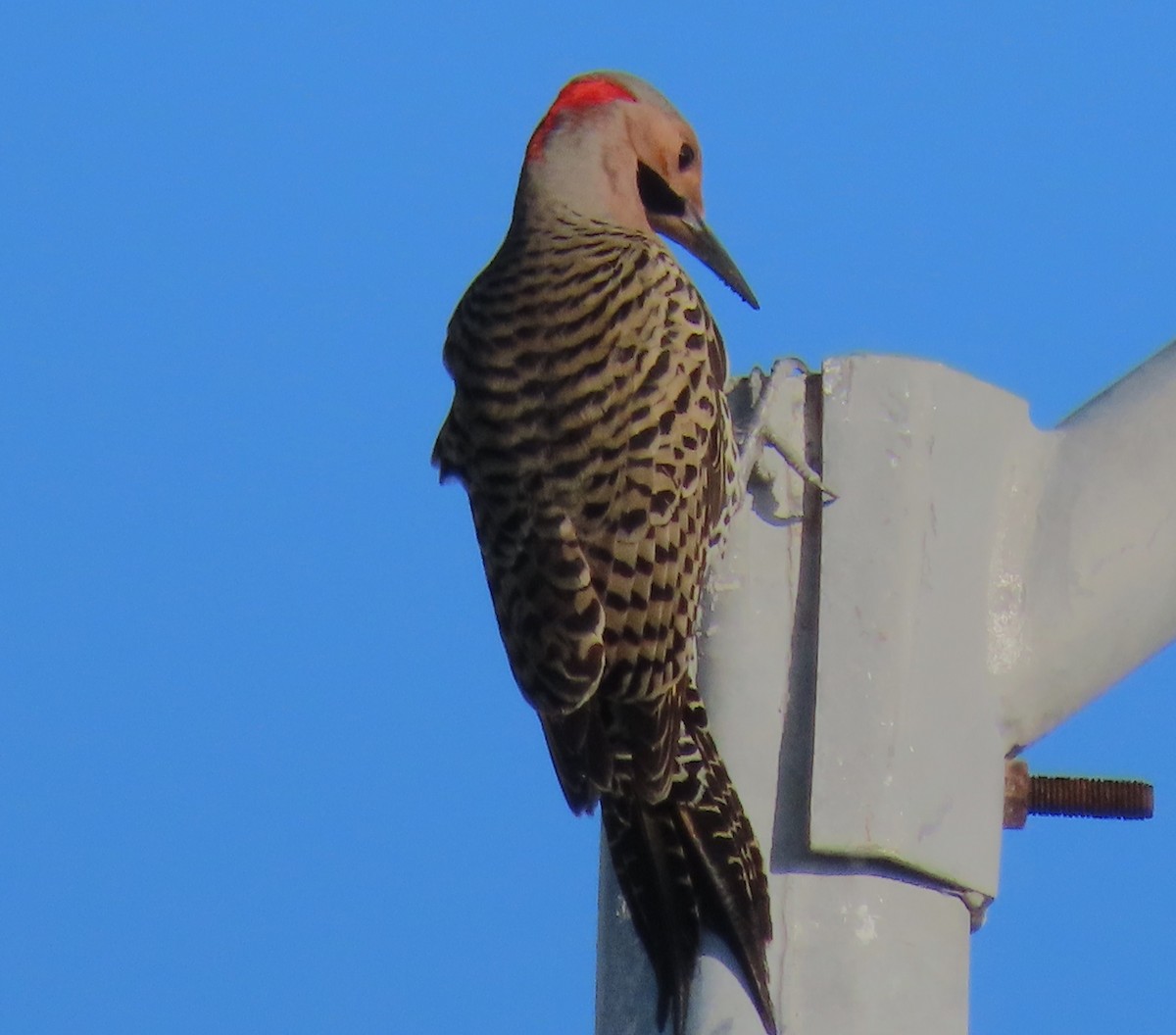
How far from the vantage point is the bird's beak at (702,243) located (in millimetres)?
3131

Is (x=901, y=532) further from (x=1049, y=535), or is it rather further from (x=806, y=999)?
(x=806, y=999)

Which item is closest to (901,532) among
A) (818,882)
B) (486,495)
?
(818,882)

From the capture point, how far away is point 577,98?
319 cm

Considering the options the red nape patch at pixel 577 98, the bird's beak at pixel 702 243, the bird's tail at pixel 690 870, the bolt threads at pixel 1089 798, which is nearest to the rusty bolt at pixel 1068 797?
the bolt threads at pixel 1089 798

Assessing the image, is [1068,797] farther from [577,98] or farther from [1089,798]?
[577,98]

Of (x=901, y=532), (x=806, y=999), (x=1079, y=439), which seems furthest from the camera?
(x=1079, y=439)

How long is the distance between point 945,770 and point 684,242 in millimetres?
1546

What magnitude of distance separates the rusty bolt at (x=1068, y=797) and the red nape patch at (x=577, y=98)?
1.46 m

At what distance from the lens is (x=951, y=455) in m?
1.96

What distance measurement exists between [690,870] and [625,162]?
1.47 metres

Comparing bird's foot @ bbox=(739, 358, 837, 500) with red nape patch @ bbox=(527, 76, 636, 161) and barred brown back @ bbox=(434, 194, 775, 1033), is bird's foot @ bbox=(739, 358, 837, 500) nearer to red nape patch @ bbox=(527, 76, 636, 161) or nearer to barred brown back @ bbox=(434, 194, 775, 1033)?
barred brown back @ bbox=(434, 194, 775, 1033)

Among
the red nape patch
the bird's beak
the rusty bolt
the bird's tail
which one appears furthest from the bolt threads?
the red nape patch

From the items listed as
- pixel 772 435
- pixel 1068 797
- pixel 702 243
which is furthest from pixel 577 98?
pixel 1068 797

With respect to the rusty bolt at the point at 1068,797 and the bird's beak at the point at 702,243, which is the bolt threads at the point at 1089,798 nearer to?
the rusty bolt at the point at 1068,797
